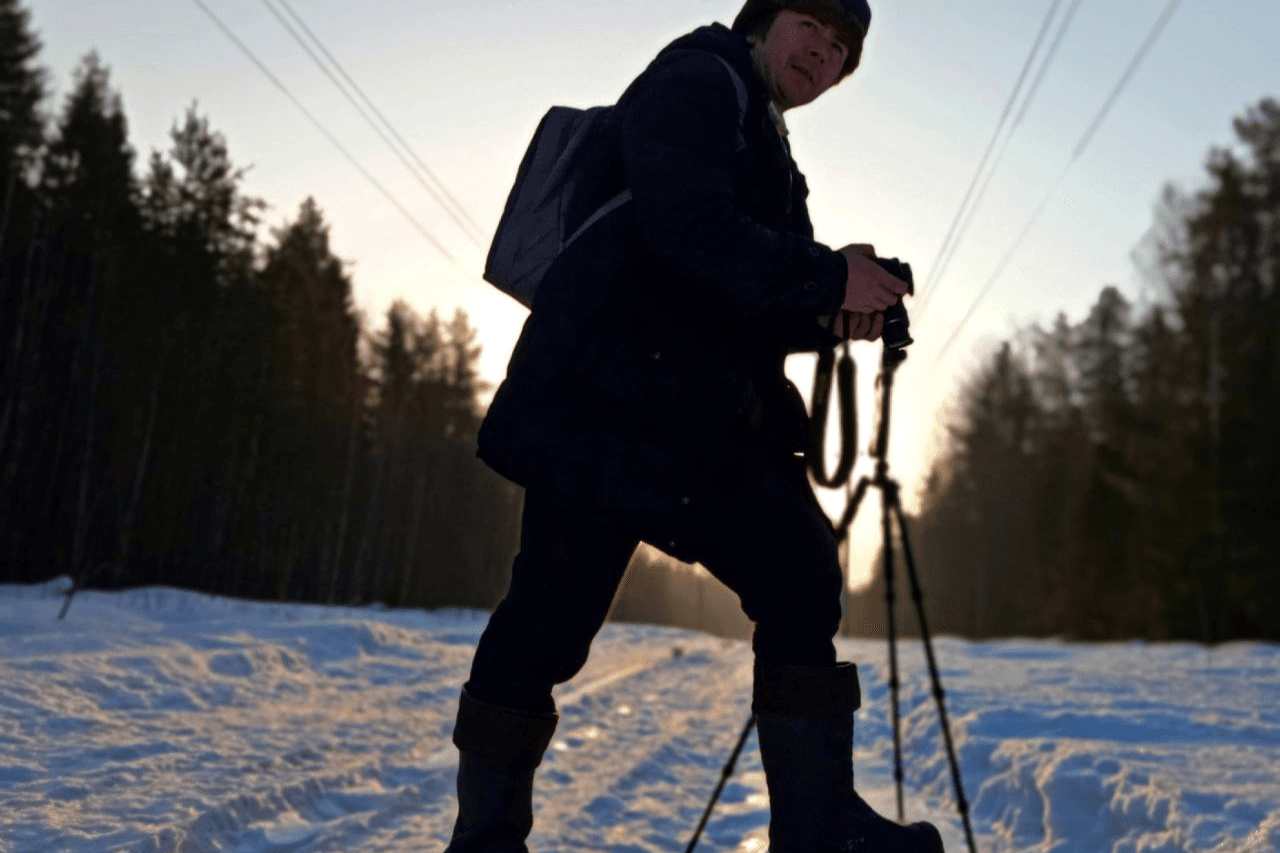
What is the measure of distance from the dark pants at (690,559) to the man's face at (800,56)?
717mm

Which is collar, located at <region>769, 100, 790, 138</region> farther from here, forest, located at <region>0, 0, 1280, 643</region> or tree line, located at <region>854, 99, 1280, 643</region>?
tree line, located at <region>854, 99, 1280, 643</region>

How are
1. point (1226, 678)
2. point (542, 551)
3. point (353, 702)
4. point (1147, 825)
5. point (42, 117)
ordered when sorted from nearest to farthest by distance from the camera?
point (542, 551), point (1147, 825), point (353, 702), point (1226, 678), point (42, 117)

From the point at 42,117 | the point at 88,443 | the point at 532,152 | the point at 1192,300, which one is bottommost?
the point at 532,152

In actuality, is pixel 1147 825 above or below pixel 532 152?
below

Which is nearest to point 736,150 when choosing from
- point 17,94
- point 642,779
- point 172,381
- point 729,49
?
point 729,49

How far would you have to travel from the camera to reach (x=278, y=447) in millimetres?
30344

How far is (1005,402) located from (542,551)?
45043 millimetres

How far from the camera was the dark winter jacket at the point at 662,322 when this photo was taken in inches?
63.6

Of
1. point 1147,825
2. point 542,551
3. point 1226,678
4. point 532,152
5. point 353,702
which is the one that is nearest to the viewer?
point 542,551

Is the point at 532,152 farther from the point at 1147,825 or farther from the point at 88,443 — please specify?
the point at 88,443

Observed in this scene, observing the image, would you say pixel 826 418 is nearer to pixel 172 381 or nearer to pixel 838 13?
pixel 838 13

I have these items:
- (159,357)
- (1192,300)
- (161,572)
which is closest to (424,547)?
(161,572)

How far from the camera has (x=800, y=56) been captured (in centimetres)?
183

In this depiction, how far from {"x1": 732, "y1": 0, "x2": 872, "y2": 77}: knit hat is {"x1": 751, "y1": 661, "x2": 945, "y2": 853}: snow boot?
115 cm
